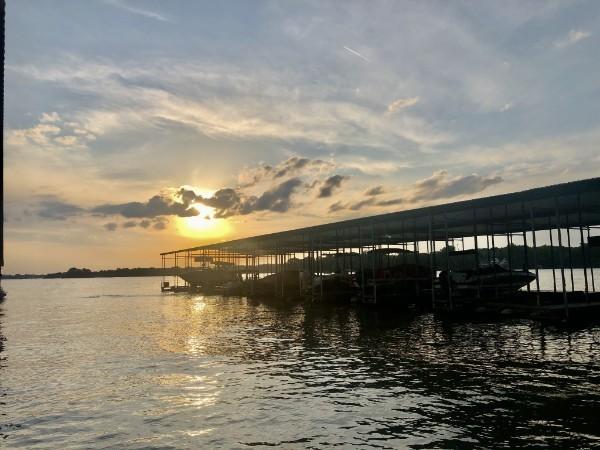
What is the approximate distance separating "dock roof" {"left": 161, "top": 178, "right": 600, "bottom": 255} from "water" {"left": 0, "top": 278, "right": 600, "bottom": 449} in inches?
264

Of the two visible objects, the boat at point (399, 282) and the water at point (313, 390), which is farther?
the boat at point (399, 282)

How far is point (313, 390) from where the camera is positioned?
13367 mm

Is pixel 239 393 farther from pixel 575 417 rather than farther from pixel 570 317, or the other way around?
pixel 570 317

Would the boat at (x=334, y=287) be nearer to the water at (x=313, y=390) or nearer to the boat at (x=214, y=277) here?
the water at (x=313, y=390)

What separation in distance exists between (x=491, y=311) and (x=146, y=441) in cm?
2683

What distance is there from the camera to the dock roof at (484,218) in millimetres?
24053

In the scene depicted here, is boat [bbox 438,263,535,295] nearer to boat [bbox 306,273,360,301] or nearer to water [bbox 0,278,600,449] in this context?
boat [bbox 306,273,360,301]

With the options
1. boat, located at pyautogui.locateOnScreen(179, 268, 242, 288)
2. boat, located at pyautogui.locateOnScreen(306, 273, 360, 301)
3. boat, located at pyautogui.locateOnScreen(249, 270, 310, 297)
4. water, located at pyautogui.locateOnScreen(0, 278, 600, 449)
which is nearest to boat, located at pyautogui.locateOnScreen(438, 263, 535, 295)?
boat, located at pyautogui.locateOnScreen(306, 273, 360, 301)

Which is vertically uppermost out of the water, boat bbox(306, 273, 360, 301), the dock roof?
the dock roof

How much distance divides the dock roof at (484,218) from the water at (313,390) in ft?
22.0

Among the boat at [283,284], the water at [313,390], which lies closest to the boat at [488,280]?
the water at [313,390]

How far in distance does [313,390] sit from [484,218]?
25079 mm

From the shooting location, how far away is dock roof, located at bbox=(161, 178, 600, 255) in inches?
947

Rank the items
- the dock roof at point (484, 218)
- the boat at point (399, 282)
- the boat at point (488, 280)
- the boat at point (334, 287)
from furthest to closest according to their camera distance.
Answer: the boat at point (334, 287)
the boat at point (399, 282)
the boat at point (488, 280)
the dock roof at point (484, 218)
